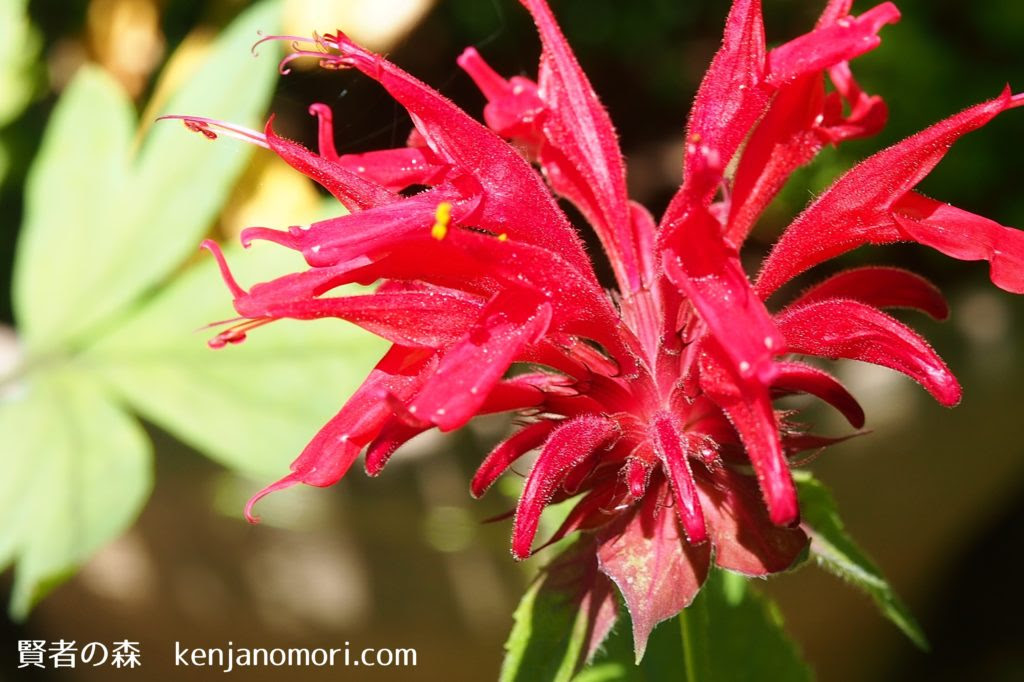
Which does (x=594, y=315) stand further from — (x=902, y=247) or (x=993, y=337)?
(x=902, y=247)

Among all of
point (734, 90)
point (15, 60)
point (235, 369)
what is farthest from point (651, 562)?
point (15, 60)

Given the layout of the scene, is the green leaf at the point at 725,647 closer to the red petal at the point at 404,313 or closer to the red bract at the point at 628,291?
the red bract at the point at 628,291

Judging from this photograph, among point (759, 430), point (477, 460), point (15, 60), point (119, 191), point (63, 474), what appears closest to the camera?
point (759, 430)

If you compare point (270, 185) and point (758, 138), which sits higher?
point (270, 185)

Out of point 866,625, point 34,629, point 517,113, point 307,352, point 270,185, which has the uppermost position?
point 270,185

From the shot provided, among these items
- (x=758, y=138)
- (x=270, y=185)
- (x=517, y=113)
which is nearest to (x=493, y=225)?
(x=517, y=113)

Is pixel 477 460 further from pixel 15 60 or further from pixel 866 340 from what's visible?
pixel 866 340
